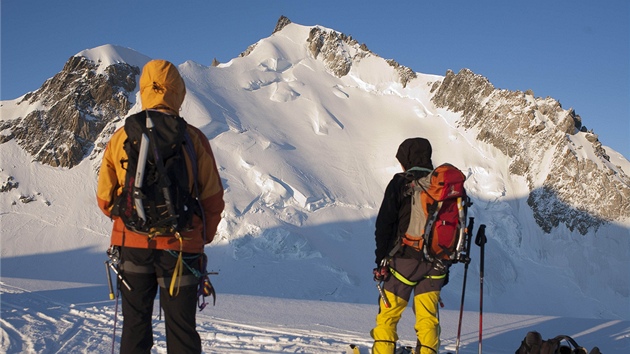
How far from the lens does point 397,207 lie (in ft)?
14.5

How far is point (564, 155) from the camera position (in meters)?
38.5

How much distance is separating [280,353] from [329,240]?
68.8 ft

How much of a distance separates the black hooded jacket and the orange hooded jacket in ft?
5.37

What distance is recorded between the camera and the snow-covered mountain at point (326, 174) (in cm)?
2503

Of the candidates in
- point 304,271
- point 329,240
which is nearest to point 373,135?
point 329,240

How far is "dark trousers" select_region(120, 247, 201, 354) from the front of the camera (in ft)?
10.4

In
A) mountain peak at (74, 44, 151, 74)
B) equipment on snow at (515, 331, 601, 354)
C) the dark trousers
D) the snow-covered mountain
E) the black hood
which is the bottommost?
equipment on snow at (515, 331, 601, 354)

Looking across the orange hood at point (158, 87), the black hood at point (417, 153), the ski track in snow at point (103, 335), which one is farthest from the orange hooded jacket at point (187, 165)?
the ski track in snow at point (103, 335)

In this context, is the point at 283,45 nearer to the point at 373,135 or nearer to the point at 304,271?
the point at 373,135

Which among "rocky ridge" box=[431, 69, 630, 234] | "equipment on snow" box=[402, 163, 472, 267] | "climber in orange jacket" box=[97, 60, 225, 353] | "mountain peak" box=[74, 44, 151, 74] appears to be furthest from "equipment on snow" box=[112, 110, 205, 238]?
"rocky ridge" box=[431, 69, 630, 234]

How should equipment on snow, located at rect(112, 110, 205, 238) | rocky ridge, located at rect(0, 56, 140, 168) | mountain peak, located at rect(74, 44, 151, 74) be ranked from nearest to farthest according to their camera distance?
equipment on snow, located at rect(112, 110, 205, 238), rocky ridge, located at rect(0, 56, 140, 168), mountain peak, located at rect(74, 44, 151, 74)

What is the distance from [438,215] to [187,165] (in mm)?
2217

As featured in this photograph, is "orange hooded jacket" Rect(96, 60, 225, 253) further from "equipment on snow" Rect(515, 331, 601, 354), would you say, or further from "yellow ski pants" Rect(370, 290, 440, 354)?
"equipment on snow" Rect(515, 331, 601, 354)

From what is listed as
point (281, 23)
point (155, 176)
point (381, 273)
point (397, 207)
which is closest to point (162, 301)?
point (155, 176)
